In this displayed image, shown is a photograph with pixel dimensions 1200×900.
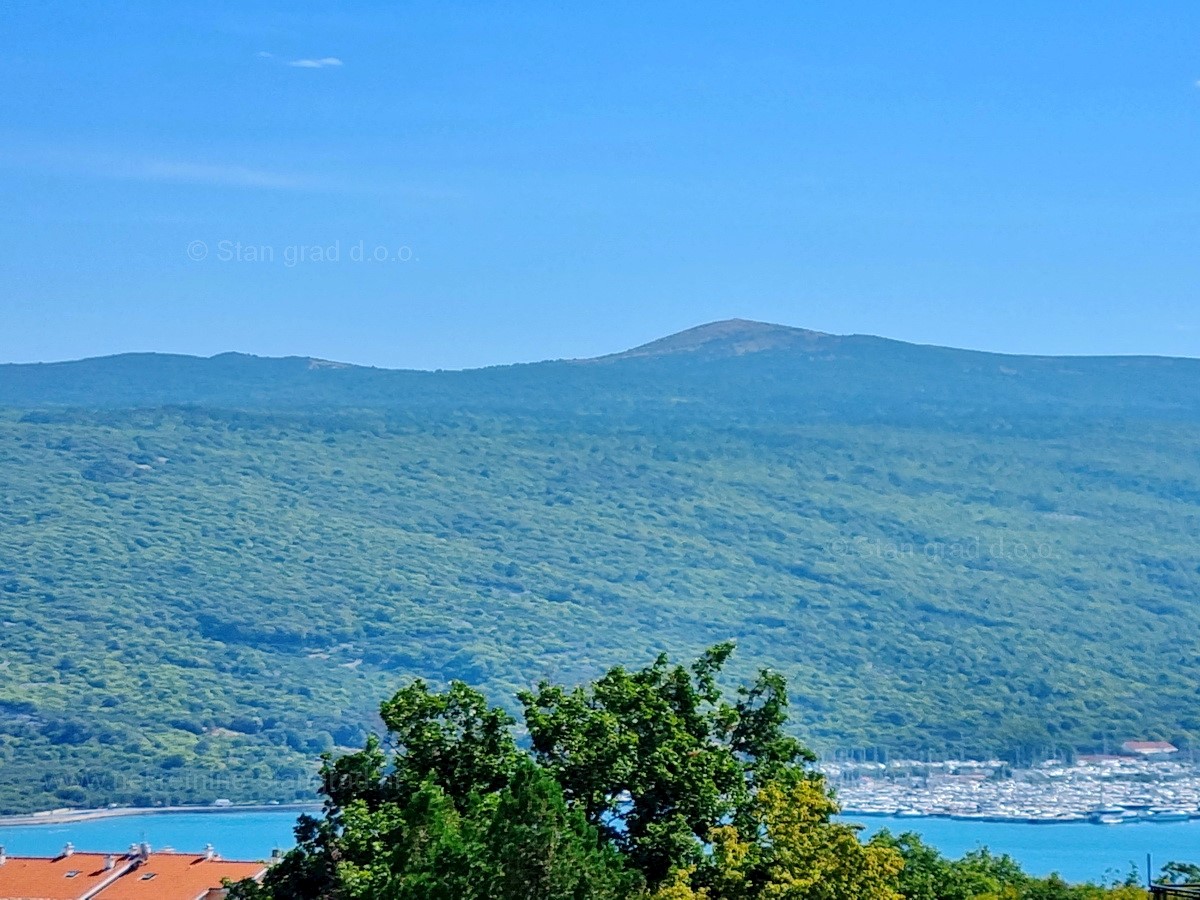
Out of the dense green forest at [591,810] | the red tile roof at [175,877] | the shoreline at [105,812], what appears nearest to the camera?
the dense green forest at [591,810]

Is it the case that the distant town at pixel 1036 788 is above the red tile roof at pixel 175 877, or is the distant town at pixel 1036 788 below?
below

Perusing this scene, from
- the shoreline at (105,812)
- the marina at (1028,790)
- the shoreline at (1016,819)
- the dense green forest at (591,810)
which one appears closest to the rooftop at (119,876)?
Answer: the dense green forest at (591,810)

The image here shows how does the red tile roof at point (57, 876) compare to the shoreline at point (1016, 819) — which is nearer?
the red tile roof at point (57, 876)

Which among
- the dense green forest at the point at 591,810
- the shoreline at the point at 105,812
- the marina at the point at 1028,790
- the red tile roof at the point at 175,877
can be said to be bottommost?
the marina at the point at 1028,790

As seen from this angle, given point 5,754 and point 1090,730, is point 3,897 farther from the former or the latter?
point 1090,730

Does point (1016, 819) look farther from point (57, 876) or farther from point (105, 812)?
point (57, 876)

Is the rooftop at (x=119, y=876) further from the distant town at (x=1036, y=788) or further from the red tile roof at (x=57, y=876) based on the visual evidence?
the distant town at (x=1036, y=788)

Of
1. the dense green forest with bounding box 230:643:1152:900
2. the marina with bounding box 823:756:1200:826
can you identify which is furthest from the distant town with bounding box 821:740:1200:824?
the dense green forest with bounding box 230:643:1152:900
